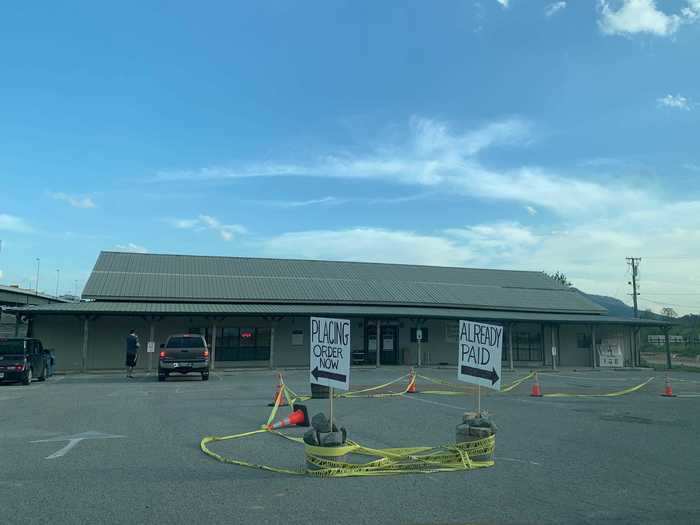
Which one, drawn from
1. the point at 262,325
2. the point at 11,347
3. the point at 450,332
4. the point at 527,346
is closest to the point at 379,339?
the point at 450,332

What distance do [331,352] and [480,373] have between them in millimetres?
2220

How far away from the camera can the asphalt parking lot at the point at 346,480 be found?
601 centimetres

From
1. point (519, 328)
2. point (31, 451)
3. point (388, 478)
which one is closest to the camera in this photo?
point (388, 478)

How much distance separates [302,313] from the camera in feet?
106

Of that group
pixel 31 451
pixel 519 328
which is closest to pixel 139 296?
pixel 519 328

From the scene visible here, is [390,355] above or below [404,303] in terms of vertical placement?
below

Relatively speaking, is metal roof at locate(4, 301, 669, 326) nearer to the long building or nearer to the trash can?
the long building

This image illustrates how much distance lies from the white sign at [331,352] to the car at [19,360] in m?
17.4

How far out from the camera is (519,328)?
39125 millimetres

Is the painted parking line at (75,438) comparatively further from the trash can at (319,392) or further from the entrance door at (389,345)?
the entrance door at (389,345)

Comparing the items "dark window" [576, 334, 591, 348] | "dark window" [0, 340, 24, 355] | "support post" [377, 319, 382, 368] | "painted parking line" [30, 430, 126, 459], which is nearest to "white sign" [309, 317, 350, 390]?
"painted parking line" [30, 430, 126, 459]

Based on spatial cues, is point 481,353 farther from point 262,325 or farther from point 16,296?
point 16,296

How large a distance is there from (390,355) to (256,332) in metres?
8.14

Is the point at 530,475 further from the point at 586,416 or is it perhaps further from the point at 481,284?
the point at 481,284
